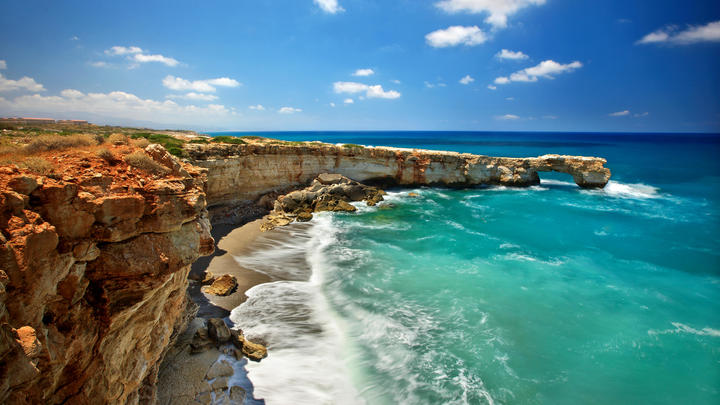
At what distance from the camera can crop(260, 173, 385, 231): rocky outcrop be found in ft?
79.4

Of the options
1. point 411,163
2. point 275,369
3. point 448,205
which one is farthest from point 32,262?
point 411,163

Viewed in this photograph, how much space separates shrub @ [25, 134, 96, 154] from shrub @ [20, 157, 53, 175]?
134 cm

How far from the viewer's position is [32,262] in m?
4.14

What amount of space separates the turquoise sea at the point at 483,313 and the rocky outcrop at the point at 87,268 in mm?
4563

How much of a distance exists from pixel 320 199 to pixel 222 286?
51.6ft

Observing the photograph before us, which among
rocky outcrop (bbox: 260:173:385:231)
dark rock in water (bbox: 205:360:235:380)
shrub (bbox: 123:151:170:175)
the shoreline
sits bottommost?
dark rock in water (bbox: 205:360:235:380)

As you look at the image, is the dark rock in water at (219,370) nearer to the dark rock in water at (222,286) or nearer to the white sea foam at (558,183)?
the dark rock in water at (222,286)

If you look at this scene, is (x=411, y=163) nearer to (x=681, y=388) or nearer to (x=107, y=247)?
(x=681, y=388)

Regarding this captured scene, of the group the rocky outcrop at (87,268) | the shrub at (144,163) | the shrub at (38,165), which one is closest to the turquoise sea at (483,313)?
the rocky outcrop at (87,268)

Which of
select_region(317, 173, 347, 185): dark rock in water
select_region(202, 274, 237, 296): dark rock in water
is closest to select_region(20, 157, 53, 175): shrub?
select_region(202, 274, 237, 296): dark rock in water

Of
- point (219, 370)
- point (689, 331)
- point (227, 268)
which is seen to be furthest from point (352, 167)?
point (689, 331)

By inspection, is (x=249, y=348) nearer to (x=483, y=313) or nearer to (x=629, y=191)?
(x=483, y=313)

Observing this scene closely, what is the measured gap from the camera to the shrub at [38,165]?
4.93m

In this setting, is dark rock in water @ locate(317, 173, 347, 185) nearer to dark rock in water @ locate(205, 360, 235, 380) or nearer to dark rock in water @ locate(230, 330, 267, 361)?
dark rock in water @ locate(230, 330, 267, 361)
